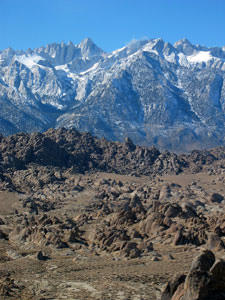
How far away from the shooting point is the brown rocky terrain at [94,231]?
26625mm

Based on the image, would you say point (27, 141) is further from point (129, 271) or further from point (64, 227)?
point (129, 271)

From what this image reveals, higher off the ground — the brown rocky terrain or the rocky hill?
the rocky hill

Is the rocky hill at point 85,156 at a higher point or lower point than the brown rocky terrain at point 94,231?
higher

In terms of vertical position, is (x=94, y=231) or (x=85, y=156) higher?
(x=85, y=156)

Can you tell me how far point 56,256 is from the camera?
36.6 meters

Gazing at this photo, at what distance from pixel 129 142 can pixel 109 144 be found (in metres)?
6.64

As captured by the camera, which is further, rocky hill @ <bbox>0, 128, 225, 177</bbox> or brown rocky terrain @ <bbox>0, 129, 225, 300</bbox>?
rocky hill @ <bbox>0, 128, 225, 177</bbox>

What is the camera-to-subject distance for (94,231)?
148ft

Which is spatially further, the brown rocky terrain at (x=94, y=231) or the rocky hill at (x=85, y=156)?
the rocky hill at (x=85, y=156)

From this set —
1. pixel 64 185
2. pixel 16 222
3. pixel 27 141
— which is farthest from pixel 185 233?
pixel 27 141

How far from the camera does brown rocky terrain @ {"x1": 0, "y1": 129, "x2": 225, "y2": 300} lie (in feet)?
87.4

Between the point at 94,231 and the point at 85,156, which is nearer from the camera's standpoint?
the point at 94,231

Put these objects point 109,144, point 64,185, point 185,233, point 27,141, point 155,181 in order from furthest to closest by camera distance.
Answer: point 109,144 < point 27,141 < point 155,181 < point 64,185 < point 185,233

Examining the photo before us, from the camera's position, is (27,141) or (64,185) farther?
(27,141)
